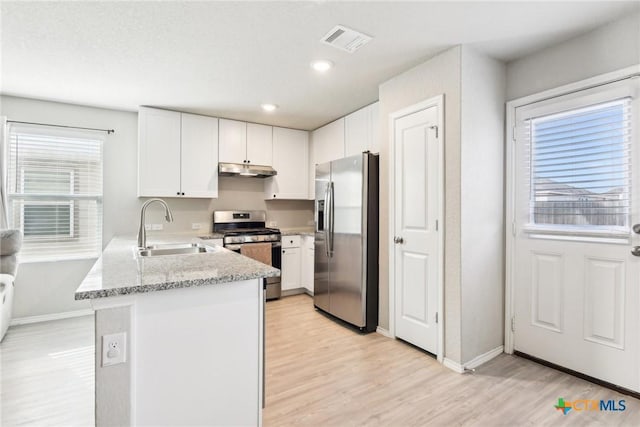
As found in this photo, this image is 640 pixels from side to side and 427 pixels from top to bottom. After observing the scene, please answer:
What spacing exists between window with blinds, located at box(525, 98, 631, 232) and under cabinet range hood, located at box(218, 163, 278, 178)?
10.1 feet

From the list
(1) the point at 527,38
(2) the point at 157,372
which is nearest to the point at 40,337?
(2) the point at 157,372

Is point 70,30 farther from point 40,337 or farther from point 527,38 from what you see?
point 527,38

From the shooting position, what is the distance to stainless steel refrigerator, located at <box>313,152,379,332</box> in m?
3.09

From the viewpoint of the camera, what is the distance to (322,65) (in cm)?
267

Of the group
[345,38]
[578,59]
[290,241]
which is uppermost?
[345,38]

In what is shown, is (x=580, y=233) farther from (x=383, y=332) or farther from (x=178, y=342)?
(x=178, y=342)

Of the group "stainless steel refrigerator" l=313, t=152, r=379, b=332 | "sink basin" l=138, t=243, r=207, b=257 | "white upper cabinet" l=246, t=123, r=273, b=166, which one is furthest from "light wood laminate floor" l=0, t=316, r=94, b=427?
"white upper cabinet" l=246, t=123, r=273, b=166

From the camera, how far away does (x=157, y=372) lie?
1.35 meters

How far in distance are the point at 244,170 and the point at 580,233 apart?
3585 millimetres

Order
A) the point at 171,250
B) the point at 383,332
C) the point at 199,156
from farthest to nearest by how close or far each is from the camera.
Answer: the point at 199,156, the point at 383,332, the point at 171,250

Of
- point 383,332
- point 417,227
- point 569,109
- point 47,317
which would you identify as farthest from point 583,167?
point 47,317

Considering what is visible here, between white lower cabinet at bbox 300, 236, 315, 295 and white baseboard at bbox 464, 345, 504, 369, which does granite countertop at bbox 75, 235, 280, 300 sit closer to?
white baseboard at bbox 464, 345, 504, 369

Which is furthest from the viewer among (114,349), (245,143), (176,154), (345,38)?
(245,143)

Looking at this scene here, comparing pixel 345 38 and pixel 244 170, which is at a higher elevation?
pixel 345 38
